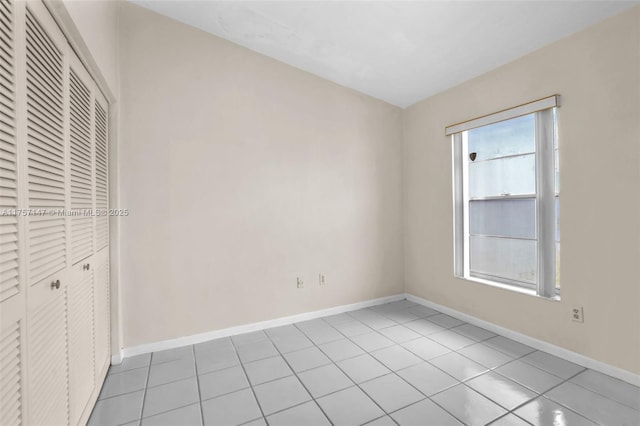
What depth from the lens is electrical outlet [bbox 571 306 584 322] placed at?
2.28m

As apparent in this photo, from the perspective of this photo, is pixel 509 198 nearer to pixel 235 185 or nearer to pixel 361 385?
pixel 361 385

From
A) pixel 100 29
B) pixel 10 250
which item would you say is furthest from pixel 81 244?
pixel 100 29

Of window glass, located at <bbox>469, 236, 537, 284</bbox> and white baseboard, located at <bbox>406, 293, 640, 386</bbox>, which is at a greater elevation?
window glass, located at <bbox>469, 236, 537, 284</bbox>

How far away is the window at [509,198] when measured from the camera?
2.54 metres

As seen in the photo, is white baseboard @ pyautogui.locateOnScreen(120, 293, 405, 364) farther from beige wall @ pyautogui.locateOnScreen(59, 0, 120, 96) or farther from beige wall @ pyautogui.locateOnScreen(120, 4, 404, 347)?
beige wall @ pyautogui.locateOnScreen(59, 0, 120, 96)

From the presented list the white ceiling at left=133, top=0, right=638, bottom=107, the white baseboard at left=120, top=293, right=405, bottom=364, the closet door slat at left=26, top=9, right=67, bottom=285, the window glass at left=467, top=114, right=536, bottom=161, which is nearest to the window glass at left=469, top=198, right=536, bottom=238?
the window glass at left=467, top=114, right=536, bottom=161


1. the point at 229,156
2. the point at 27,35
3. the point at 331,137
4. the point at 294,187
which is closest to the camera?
the point at 27,35

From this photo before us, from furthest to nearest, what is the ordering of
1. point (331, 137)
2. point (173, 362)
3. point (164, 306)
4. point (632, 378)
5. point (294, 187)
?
point (331, 137), point (294, 187), point (164, 306), point (173, 362), point (632, 378)

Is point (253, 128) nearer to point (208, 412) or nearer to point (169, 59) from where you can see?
point (169, 59)

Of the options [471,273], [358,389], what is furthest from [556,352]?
[358,389]

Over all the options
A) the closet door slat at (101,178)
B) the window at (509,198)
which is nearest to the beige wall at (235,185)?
the closet door slat at (101,178)

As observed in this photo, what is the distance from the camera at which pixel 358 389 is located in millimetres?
2021

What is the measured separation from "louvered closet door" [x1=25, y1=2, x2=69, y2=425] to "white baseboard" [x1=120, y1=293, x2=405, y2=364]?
118 cm

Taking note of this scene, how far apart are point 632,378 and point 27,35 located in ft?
12.8
